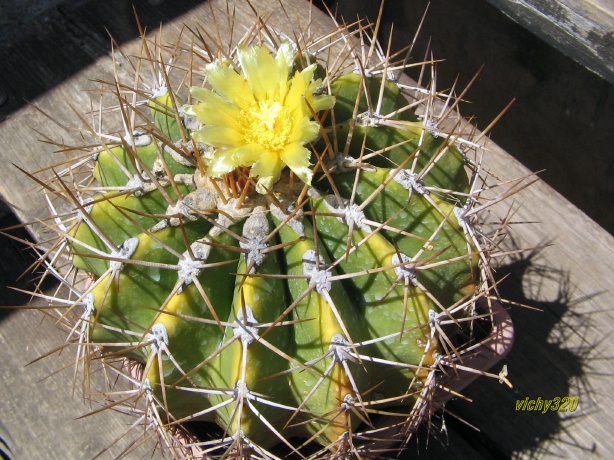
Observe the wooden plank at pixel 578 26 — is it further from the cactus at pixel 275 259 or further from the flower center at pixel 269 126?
the flower center at pixel 269 126

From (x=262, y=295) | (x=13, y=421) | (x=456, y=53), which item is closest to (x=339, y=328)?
(x=262, y=295)

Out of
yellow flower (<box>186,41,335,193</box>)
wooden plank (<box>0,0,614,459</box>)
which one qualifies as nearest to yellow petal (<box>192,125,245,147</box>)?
yellow flower (<box>186,41,335,193</box>)

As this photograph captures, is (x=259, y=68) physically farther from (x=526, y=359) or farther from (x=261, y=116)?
(x=526, y=359)

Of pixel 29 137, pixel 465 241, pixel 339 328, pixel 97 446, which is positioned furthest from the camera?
pixel 29 137

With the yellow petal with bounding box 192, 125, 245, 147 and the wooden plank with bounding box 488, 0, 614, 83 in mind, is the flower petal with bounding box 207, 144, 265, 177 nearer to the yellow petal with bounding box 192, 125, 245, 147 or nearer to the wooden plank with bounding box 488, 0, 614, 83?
the yellow petal with bounding box 192, 125, 245, 147

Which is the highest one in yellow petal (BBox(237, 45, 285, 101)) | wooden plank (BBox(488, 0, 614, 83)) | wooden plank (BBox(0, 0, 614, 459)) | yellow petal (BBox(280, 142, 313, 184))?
yellow petal (BBox(237, 45, 285, 101))

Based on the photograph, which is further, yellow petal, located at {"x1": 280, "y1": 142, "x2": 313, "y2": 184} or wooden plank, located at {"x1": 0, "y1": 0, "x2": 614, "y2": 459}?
wooden plank, located at {"x1": 0, "y1": 0, "x2": 614, "y2": 459}

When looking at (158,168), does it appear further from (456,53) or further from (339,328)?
(456,53)
